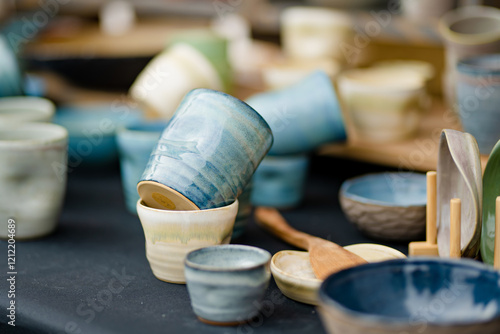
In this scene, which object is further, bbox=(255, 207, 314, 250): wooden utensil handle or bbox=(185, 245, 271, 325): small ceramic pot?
bbox=(255, 207, 314, 250): wooden utensil handle

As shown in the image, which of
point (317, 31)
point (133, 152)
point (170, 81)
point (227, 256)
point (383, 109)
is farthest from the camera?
point (317, 31)

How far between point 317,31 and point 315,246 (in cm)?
76

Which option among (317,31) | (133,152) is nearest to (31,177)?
(133,152)

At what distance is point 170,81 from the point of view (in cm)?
142

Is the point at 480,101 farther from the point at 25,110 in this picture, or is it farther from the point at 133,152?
the point at 25,110

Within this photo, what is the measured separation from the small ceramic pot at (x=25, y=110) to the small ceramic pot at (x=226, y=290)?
0.58m

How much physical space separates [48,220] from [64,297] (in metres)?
0.26

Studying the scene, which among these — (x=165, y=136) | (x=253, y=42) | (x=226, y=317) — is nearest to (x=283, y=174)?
(x=165, y=136)

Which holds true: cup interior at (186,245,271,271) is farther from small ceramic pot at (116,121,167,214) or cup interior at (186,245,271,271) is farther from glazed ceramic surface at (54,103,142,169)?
glazed ceramic surface at (54,103,142,169)

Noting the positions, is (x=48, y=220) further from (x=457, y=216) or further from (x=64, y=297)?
(x=457, y=216)

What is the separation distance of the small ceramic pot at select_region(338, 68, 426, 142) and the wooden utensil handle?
29 cm

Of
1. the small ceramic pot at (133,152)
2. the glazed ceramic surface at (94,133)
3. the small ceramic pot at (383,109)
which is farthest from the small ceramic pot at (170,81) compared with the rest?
the small ceramic pot at (383,109)

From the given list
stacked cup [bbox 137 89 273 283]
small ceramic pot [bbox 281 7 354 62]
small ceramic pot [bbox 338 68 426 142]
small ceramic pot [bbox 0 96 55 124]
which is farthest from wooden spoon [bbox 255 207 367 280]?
small ceramic pot [bbox 281 7 354 62]

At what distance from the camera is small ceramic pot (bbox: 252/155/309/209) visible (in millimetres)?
1193
